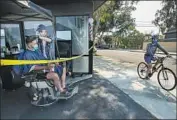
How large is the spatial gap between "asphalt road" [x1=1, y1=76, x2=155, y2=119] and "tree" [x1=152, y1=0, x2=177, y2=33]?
2529 centimetres

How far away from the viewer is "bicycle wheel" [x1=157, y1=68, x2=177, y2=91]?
21.1 feet

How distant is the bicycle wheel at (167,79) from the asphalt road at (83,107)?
133 cm

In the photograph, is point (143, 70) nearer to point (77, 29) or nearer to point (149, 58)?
point (149, 58)

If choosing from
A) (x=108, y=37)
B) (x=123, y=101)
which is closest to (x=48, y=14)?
(x=123, y=101)

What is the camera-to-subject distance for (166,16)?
36000mm

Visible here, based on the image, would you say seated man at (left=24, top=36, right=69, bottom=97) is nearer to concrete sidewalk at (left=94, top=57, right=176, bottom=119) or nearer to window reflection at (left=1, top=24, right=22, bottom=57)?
window reflection at (left=1, top=24, right=22, bottom=57)

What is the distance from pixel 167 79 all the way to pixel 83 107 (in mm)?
2866

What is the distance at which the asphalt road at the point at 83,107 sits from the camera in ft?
15.1

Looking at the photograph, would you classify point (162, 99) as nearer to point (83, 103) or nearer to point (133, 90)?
point (133, 90)

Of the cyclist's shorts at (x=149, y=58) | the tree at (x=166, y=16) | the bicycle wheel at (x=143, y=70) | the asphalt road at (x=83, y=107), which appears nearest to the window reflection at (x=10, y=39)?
the asphalt road at (x=83, y=107)

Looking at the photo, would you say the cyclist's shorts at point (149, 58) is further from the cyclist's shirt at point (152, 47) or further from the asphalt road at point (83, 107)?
the asphalt road at point (83, 107)

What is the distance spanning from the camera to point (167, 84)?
6648mm

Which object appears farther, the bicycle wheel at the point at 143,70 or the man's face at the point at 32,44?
the bicycle wheel at the point at 143,70

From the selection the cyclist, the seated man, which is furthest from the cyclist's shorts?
the seated man
